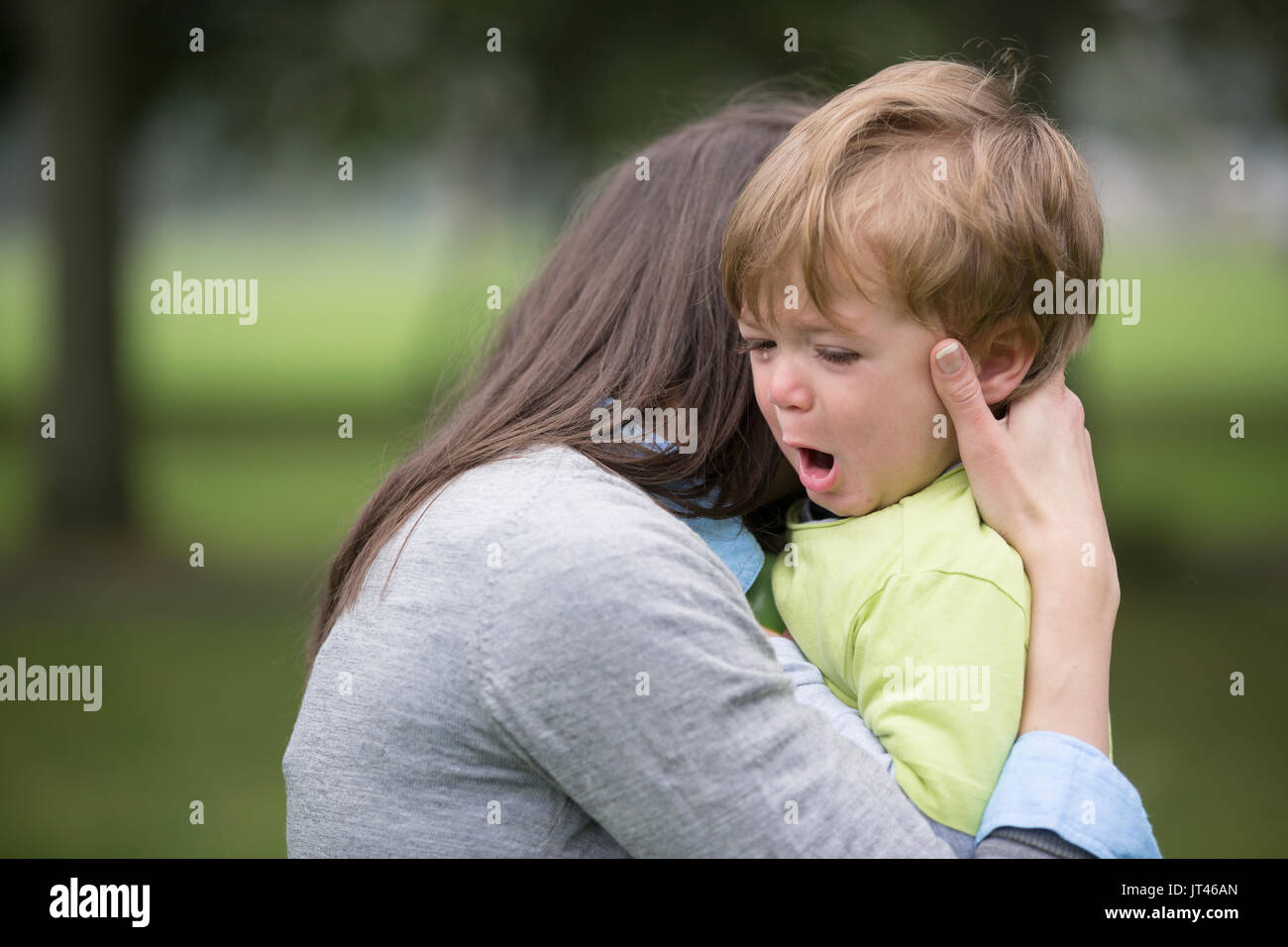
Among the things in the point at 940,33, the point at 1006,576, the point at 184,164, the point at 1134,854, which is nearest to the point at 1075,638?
the point at 1006,576

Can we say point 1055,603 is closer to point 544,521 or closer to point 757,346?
point 757,346

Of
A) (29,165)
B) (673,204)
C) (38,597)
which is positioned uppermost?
(29,165)

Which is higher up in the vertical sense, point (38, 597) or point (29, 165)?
point (29, 165)

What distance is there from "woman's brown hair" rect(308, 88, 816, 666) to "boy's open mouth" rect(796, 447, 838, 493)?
85 millimetres

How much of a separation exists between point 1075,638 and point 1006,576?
0.42 ft

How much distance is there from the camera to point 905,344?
1.91 metres

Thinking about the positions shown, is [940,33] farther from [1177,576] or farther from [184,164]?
[184,164]

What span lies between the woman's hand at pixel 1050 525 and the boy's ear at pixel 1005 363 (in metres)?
0.04

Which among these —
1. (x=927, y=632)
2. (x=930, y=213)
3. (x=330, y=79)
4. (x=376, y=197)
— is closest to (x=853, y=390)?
(x=930, y=213)

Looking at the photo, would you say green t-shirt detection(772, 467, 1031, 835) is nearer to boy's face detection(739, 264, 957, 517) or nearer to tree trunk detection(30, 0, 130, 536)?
boy's face detection(739, 264, 957, 517)

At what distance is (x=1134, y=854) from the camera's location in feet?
5.35

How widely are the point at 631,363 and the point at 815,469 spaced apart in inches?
13.4

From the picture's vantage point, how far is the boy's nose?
192cm

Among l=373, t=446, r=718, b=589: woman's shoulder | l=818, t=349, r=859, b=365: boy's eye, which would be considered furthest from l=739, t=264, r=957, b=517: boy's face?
l=373, t=446, r=718, b=589: woman's shoulder
